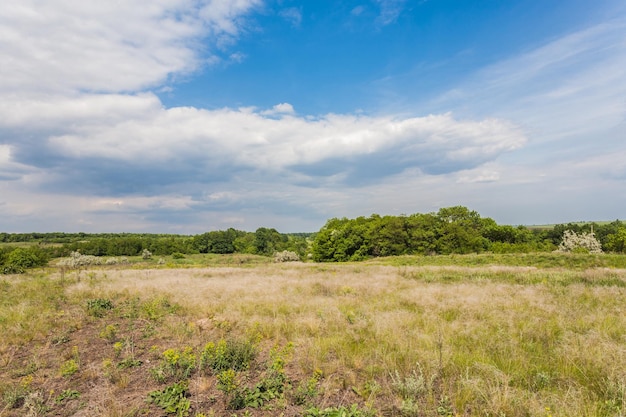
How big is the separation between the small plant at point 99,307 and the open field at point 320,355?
0.19 feet

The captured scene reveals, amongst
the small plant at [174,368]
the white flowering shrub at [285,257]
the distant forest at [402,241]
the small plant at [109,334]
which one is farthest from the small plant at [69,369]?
the distant forest at [402,241]

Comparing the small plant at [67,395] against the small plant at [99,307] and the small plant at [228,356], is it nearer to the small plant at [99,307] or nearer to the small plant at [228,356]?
the small plant at [228,356]

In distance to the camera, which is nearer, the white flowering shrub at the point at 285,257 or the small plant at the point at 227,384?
the small plant at the point at 227,384

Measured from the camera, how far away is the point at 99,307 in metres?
11.3

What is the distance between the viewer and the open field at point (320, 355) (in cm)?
468

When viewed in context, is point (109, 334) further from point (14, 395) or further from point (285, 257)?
point (285, 257)

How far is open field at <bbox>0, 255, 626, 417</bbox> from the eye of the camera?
4.68m

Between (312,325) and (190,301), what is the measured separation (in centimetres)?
617

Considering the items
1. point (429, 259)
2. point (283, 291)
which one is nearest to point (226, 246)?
point (429, 259)

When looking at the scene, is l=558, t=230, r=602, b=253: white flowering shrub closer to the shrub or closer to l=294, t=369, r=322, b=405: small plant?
l=294, t=369, r=322, b=405: small plant

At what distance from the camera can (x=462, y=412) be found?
14.7 feet

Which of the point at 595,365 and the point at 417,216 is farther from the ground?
the point at 417,216

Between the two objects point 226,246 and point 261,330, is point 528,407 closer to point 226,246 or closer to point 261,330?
point 261,330

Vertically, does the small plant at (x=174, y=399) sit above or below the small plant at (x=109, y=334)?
above
